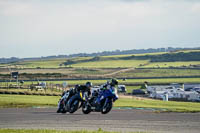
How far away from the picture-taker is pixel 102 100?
71.1 ft

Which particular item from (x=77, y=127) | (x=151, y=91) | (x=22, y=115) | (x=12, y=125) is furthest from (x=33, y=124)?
(x=151, y=91)

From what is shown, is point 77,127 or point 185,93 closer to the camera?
point 77,127

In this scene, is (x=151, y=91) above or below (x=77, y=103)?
below

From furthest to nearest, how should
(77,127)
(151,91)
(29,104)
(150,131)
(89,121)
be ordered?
(151,91) → (29,104) → (89,121) → (77,127) → (150,131)

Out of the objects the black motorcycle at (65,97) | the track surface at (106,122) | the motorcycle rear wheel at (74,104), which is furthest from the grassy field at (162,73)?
the motorcycle rear wheel at (74,104)

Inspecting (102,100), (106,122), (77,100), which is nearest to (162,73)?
(106,122)

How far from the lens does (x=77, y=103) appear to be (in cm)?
2295

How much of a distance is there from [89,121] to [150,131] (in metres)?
4.53

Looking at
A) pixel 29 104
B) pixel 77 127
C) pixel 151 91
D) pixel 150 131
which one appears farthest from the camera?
pixel 151 91

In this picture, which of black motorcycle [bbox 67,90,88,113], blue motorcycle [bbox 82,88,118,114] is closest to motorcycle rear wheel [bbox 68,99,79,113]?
black motorcycle [bbox 67,90,88,113]

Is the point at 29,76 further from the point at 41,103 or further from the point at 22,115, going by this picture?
the point at 22,115

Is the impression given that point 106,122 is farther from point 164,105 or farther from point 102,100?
point 164,105

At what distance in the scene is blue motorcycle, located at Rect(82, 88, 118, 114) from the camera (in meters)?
21.4

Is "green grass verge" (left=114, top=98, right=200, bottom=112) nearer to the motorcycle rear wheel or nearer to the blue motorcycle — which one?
the motorcycle rear wheel
